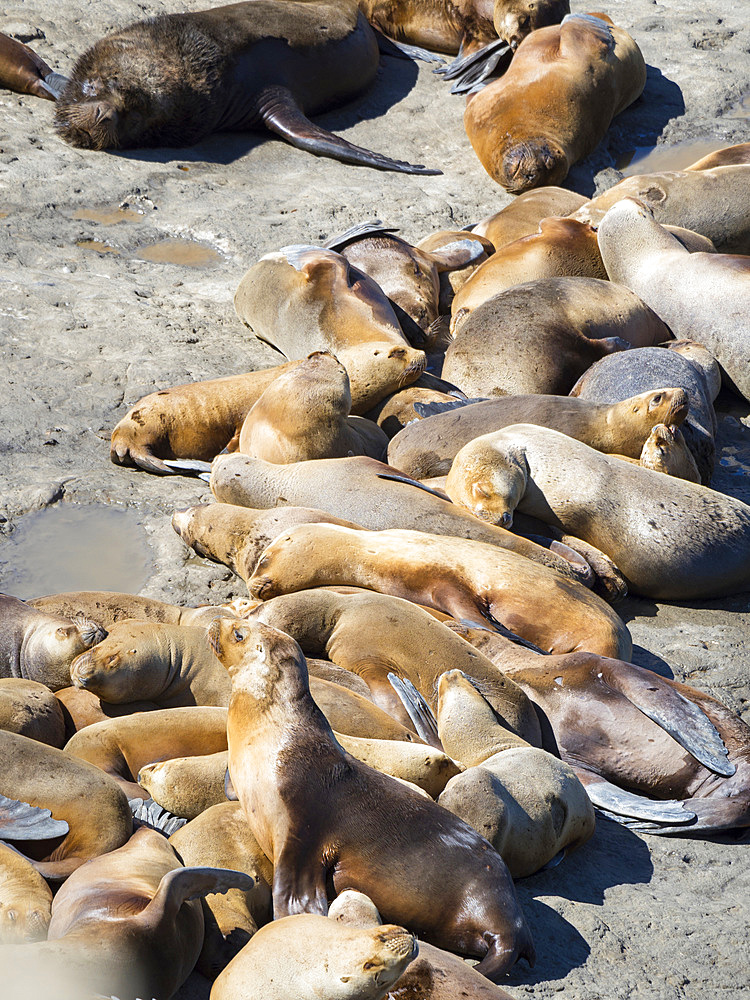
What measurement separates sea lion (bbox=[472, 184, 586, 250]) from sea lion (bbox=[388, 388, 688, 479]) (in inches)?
91.8

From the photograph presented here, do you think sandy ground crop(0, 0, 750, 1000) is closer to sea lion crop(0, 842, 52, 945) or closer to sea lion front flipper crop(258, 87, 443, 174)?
sea lion front flipper crop(258, 87, 443, 174)

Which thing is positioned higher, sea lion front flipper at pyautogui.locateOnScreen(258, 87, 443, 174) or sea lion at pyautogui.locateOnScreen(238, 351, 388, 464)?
sea lion front flipper at pyautogui.locateOnScreen(258, 87, 443, 174)

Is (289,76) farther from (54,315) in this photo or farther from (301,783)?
(301,783)

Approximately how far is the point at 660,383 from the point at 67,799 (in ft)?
13.1

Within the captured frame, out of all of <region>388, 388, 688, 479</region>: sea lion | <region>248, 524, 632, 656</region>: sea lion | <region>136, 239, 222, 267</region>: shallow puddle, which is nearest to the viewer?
<region>248, 524, 632, 656</region>: sea lion

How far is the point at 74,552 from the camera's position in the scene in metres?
4.90

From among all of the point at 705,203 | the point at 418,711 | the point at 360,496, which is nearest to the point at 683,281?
the point at 705,203

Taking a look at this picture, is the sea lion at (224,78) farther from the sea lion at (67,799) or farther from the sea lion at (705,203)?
the sea lion at (67,799)

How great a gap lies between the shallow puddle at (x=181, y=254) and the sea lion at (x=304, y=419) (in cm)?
245

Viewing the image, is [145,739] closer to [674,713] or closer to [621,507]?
→ [674,713]

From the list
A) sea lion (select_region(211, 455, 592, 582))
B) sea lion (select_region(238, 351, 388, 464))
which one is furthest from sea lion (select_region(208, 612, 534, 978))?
sea lion (select_region(238, 351, 388, 464))

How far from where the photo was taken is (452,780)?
311cm

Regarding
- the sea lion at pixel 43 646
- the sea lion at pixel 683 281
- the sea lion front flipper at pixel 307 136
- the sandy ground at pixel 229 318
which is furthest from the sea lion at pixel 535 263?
the sea lion at pixel 43 646

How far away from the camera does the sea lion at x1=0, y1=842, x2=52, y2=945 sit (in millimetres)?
2418
